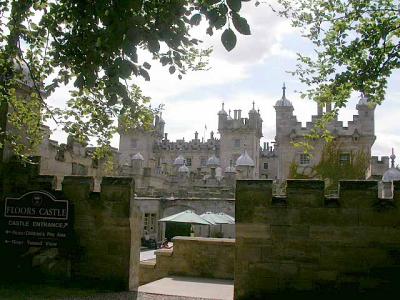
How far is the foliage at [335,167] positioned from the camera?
3866cm

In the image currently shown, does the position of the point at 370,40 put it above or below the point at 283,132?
below

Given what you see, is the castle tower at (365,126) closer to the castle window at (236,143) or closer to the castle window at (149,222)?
the castle window at (149,222)

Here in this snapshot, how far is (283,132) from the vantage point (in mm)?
42062

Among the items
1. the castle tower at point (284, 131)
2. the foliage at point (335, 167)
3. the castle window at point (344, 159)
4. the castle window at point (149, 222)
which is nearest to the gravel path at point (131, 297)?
the castle window at point (149, 222)

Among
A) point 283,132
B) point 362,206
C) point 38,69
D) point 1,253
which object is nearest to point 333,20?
point 362,206

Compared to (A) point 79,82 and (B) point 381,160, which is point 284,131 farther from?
(A) point 79,82

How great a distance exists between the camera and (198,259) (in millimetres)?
12781

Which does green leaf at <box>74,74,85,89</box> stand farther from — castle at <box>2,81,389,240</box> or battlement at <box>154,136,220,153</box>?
battlement at <box>154,136,220,153</box>

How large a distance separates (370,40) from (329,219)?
3.87 meters

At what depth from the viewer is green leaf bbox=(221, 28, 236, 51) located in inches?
167

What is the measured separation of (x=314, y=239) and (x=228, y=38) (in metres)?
5.47

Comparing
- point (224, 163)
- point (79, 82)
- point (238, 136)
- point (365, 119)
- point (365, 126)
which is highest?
point (238, 136)

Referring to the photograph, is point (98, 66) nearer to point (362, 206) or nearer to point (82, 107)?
point (82, 107)

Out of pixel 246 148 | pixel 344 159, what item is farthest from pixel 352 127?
pixel 246 148
